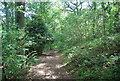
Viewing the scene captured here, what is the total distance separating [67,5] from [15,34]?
14.3m

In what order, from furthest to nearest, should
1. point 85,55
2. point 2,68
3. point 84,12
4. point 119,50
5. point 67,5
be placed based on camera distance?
point 67,5
point 84,12
point 85,55
point 119,50
point 2,68

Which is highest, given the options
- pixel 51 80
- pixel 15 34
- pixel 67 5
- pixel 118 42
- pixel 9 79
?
pixel 67 5

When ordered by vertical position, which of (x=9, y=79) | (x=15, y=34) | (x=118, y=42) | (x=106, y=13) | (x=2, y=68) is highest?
(x=106, y=13)

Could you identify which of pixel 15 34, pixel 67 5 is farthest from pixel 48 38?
pixel 67 5

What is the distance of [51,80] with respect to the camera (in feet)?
11.3

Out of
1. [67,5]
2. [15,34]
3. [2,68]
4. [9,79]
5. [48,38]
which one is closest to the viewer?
[2,68]

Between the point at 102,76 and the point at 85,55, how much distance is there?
1787mm

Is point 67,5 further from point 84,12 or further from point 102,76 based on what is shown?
point 102,76

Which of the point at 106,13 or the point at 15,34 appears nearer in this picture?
the point at 15,34

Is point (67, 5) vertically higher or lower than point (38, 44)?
higher

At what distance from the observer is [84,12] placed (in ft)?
20.8

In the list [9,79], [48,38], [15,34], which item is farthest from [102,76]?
[48,38]

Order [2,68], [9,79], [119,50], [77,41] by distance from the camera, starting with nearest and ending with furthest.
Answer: [2,68] → [9,79] → [119,50] → [77,41]

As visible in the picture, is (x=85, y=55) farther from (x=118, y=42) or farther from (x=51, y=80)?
(x=51, y=80)
